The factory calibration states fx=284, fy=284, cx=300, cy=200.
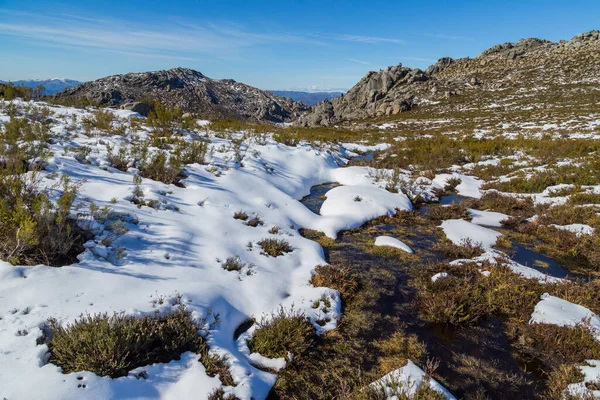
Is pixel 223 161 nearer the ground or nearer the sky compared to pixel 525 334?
nearer the sky

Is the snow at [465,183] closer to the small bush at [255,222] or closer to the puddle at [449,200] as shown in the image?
the puddle at [449,200]

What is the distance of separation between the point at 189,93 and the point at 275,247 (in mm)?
101090

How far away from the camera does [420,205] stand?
10.2m

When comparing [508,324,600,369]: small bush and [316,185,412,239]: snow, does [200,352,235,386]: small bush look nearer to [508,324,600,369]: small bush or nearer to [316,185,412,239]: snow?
[508,324,600,369]: small bush

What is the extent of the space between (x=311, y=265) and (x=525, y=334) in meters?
3.59

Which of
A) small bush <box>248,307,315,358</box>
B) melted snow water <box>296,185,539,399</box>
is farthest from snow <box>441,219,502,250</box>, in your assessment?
small bush <box>248,307,315,358</box>

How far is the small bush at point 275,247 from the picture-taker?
19.4 feet

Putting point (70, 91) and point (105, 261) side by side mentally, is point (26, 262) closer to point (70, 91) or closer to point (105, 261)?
point (105, 261)

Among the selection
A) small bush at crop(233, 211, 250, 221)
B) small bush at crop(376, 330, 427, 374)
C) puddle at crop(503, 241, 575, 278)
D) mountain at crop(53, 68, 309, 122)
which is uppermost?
mountain at crop(53, 68, 309, 122)

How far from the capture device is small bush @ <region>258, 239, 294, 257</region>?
5.92 meters

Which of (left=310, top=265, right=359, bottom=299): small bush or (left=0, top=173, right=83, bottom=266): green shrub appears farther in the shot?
(left=310, top=265, right=359, bottom=299): small bush

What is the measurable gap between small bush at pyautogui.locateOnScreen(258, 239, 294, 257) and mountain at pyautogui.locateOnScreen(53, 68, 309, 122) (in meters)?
74.6

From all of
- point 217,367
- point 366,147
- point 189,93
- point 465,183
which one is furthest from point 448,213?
point 189,93

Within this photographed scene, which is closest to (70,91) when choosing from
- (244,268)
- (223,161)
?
(223,161)
